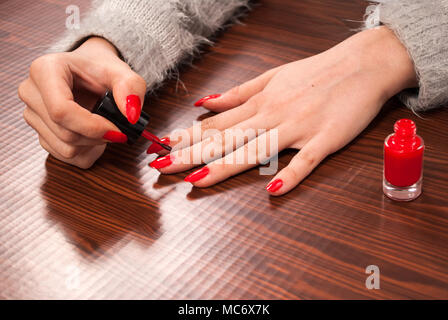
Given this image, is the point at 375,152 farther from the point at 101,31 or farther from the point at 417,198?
the point at 101,31

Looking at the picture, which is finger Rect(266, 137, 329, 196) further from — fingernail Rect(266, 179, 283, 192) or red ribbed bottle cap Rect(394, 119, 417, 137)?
red ribbed bottle cap Rect(394, 119, 417, 137)

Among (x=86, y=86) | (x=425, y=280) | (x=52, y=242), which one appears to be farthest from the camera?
(x=86, y=86)

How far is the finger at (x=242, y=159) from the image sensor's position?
706mm

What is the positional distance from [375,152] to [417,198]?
0.10 meters

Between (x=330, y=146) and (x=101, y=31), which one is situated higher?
(x=101, y=31)

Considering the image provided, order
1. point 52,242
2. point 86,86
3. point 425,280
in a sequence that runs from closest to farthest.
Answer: point 425,280 → point 52,242 → point 86,86

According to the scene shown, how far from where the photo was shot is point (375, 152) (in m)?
0.72

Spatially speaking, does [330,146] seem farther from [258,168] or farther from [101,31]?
[101,31]

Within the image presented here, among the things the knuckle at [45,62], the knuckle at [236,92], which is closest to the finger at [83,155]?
the knuckle at [45,62]

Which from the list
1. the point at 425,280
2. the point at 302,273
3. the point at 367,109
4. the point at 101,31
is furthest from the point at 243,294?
the point at 101,31

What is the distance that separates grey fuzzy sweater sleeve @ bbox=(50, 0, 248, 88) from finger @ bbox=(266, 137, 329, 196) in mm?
308

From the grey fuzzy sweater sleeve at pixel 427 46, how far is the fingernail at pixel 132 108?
1.32 ft

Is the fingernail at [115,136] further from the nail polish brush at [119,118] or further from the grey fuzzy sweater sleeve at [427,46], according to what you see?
the grey fuzzy sweater sleeve at [427,46]
